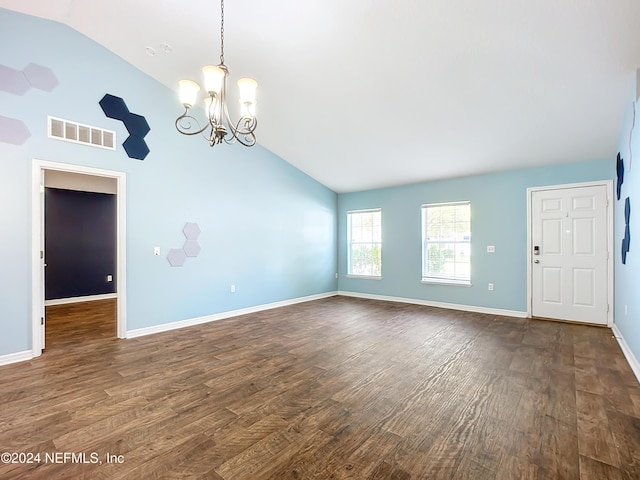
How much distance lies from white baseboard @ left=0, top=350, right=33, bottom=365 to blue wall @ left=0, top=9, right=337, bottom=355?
0.19 feet

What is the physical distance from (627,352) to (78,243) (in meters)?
8.90

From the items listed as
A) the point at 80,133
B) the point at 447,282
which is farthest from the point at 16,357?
the point at 447,282

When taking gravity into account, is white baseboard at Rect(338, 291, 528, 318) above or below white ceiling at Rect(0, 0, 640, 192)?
below

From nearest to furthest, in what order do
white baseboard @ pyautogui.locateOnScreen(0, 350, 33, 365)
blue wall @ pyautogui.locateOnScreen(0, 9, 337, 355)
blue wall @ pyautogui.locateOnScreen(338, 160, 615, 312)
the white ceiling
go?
the white ceiling < white baseboard @ pyautogui.locateOnScreen(0, 350, 33, 365) < blue wall @ pyautogui.locateOnScreen(0, 9, 337, 355) < blue wall @ pyautogui.locateOnScreen(338, 160, 615, 312)

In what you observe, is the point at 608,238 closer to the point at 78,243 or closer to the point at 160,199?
the point at 160,199

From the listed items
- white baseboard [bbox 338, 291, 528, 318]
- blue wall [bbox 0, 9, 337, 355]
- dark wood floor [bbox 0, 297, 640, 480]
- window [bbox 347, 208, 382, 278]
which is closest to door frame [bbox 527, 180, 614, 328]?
white baseboard [bbox 338, 291, 528, 318]

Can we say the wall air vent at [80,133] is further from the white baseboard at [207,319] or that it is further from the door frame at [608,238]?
the door frame at [608,238]

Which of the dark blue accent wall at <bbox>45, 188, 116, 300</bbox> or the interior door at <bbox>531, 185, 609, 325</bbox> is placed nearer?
the interior door at <bbox>531, 185, 609, 325</bbox>

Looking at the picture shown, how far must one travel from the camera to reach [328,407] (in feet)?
7.30

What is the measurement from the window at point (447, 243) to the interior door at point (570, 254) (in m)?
1.00

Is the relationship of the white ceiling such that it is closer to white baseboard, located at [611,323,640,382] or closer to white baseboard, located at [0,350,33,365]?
white baseboard, located at [611,323,640,382]

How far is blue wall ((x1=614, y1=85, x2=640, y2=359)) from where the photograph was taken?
2.79 m

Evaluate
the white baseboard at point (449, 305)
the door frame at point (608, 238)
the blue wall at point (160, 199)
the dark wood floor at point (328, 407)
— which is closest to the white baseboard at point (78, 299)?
the dark wood floor at point (328, 407)

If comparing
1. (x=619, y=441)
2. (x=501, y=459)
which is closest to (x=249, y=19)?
(x=501, y=459)
